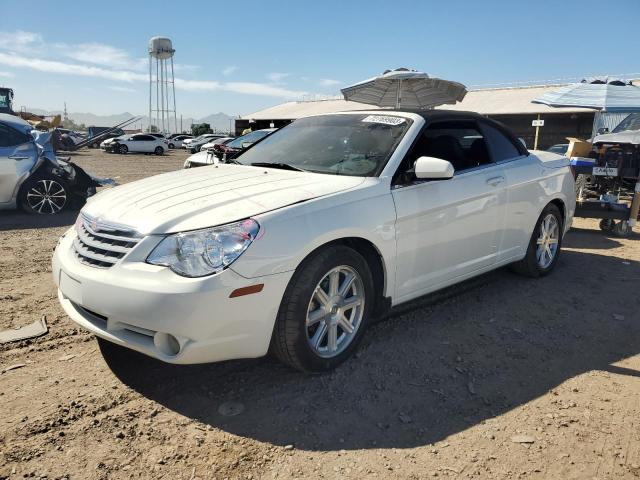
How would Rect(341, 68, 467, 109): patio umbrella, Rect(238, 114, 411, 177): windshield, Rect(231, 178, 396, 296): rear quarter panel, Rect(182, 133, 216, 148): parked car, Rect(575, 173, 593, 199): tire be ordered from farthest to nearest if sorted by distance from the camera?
Rect(182, 133, 216, 148): parked car, Rect(341, 68, 467, 109): patio umbrella, Rect(575, 173, 593, 199): tire, Rect(238, 114, 411, 177): windshield, Rect(231, 178, 396, 296): rear quarter panel

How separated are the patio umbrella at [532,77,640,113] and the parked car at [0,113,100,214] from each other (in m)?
9.16

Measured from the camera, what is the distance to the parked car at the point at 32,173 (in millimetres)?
7809

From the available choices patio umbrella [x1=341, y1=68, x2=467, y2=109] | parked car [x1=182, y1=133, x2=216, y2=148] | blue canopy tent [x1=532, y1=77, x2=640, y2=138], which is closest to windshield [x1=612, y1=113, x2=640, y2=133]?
blue canopy tent [x1=532, y1=77, x2=640, y2=138]

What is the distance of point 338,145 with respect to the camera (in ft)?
12.4

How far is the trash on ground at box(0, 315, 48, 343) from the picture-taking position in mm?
3472

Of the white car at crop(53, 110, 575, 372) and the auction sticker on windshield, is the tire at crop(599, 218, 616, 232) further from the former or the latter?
the auction sticker on windshield

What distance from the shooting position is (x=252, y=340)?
268cm

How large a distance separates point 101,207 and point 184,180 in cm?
61

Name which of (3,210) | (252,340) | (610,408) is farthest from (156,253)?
(3,210)

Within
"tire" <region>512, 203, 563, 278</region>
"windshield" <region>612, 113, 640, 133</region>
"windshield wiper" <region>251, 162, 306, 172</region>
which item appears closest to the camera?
"windshield wiper" <region>251, 162, 306, 172</region>

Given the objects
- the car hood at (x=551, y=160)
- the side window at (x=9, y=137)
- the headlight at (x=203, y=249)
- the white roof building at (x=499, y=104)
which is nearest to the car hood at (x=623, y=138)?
the car hood at (x=551, y=160)

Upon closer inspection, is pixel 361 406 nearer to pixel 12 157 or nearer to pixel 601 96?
pixel 12 157

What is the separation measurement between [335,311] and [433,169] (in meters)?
1.12

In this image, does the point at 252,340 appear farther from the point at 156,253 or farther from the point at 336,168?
the point at 336,168
